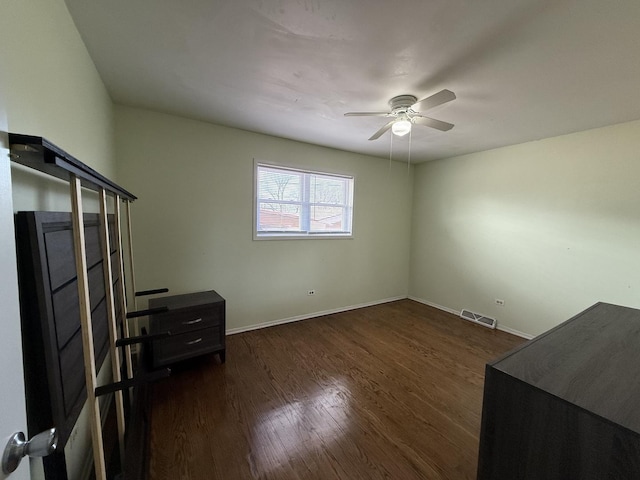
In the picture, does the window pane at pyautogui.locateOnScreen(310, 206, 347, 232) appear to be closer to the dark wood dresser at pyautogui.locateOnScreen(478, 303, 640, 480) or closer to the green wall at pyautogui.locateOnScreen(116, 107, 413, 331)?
the green wall at pyautogui.locateOnScreen(116, 107, 413, 331)

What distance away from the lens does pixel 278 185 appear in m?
3.31

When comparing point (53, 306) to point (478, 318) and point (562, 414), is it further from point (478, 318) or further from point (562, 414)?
point (478, 318)

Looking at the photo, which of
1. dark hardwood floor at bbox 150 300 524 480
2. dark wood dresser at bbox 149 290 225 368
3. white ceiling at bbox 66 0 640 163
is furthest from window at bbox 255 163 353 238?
dark hardwood floor at bbox 150 300 524 480

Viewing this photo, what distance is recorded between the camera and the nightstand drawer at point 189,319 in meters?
2.19

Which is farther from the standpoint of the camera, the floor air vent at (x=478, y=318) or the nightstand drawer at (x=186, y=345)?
the floor air vent at (x=478, y=318)

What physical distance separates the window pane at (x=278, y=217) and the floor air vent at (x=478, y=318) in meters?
2.83

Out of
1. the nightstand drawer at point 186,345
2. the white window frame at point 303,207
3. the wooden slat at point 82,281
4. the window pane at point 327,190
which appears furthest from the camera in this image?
the window pane at point 327,190

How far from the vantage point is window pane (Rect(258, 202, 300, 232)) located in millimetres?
3238

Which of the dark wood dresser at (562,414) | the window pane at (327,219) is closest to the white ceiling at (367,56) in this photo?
the window pane at (327,219)

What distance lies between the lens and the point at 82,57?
60.5 inches

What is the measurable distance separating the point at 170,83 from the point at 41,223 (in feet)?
5.68

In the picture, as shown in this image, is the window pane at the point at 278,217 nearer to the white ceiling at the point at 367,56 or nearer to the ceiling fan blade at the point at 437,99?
the white ceiling at the point at 367,56

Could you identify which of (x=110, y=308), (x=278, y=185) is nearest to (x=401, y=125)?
(x=278, y=185)

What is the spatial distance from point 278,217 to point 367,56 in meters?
2.14
